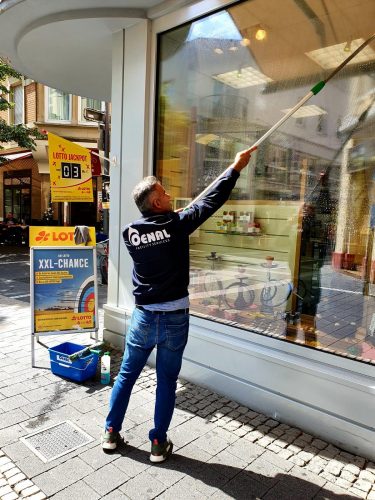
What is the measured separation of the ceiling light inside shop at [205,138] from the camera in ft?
14.9

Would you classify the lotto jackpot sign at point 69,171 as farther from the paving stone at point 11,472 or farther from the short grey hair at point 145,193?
the paving stone at point 11,472

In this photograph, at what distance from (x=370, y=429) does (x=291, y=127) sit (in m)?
2.85

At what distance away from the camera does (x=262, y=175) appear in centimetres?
452

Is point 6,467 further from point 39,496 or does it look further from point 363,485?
point 363,485

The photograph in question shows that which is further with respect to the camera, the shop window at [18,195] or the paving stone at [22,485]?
the shop window at [18,195]

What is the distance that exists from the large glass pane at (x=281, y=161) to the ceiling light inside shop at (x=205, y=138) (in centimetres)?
1

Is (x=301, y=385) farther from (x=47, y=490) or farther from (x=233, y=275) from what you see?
(x=47, y=490)

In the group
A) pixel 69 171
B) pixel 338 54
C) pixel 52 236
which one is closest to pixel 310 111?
pixel 338 54

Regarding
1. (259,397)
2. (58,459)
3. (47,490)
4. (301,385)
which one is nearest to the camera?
(47,490)

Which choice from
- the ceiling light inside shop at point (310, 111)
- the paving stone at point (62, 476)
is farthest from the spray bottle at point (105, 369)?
the ceiling light inside shop at point (310, 111)

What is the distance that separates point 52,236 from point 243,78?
268 centimetres

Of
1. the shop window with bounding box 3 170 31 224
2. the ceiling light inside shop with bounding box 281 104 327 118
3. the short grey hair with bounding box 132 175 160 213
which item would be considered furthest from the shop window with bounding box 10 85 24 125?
the short grey hair with bounding box 132 175 160 213

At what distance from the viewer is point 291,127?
4223 mm

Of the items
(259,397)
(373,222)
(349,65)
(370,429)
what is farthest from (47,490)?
(349,65)
